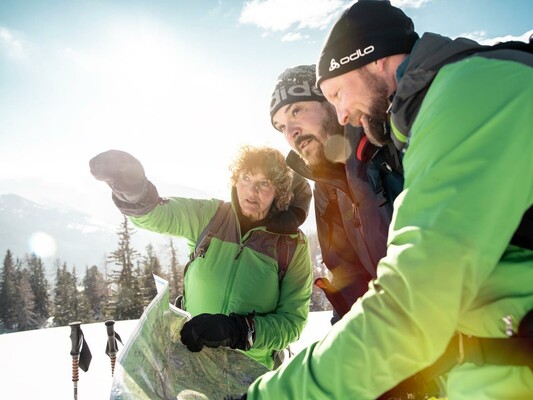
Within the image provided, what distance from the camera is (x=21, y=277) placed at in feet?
176

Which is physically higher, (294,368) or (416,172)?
(416,172)

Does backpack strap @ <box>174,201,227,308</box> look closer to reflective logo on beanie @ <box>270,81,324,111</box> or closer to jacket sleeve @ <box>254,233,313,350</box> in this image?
jacket sleeve @ <box>254,233,313,350</box>

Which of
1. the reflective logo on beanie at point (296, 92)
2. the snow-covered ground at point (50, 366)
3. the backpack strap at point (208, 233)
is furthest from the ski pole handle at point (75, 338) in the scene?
the reflective logo on beanie at point (296, 92)

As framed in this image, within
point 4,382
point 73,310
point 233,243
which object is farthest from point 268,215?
point 73,310

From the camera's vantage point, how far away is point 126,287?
3045cm

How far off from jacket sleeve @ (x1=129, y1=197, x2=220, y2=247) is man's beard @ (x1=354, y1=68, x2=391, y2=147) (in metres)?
2.01

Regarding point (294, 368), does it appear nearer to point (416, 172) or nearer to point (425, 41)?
point (416, 172)

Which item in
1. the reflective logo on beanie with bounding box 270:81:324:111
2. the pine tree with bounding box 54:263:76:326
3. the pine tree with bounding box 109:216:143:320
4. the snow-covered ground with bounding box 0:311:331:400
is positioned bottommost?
the pine tree with bounding box 54:263:76:326

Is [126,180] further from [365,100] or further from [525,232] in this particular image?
[525,232]

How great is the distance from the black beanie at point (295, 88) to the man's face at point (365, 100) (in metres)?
1.66

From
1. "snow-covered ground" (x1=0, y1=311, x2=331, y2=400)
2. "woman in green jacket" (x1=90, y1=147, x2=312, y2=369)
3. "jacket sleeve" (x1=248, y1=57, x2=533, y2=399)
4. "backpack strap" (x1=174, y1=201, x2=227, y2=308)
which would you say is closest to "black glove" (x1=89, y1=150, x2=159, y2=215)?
"woman in green jacket" (x1=90, y1=147, x2=312, y2=369)

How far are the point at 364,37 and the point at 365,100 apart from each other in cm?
47

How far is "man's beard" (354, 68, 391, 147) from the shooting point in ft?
6.20

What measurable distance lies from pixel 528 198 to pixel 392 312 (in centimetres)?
50
